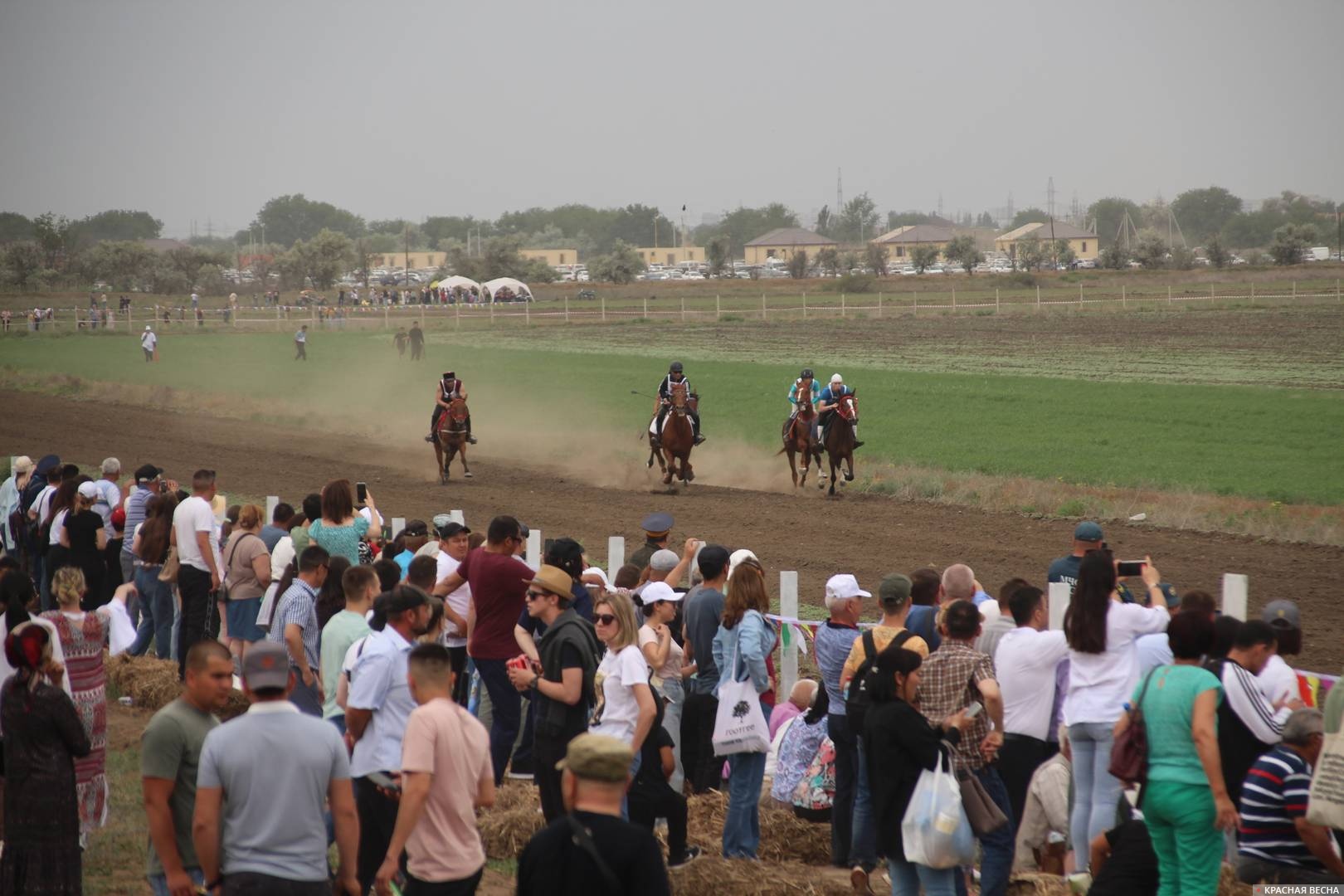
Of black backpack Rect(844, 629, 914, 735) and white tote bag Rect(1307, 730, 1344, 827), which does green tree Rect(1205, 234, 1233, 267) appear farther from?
white tote bag Rect(1307, 730, 1344, 827)

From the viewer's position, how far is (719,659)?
8.00m

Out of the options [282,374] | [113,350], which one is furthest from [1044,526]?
[113,350]

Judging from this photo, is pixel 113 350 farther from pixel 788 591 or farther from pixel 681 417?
pixel 788 591

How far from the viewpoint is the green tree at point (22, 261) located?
94500 millimetres

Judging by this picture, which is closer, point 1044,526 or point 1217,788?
point 1217,788

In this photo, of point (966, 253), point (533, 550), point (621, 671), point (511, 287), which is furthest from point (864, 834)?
point (966, 253)

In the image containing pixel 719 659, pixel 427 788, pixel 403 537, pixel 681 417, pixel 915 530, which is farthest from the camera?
pixel 681 417

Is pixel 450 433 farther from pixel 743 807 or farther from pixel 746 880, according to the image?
pixel 746 880

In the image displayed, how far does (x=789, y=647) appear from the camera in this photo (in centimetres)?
1024

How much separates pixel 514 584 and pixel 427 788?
2.95 meters

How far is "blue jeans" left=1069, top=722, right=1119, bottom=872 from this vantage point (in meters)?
7.02

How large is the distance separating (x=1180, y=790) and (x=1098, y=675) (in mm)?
1262

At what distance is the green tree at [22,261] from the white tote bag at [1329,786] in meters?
98.8

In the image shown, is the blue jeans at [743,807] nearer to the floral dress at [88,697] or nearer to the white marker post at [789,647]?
the white marker post at [789,647]
